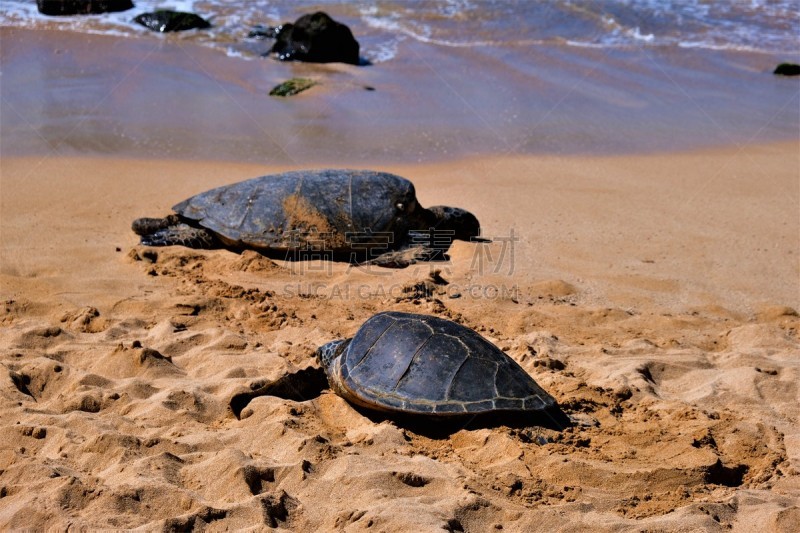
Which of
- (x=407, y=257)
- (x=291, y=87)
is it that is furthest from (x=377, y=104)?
(x=407, y=257)

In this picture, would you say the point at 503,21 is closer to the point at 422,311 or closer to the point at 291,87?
the point at 291,87

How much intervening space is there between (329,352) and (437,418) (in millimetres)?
845

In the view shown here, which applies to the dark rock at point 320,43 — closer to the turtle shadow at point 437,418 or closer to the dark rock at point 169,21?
the dark rock at point 169,21

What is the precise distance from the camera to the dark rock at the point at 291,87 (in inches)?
402

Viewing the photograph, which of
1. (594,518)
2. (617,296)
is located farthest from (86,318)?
(617,296)

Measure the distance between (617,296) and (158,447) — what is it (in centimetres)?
358

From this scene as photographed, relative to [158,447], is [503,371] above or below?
above

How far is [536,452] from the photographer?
364 cm

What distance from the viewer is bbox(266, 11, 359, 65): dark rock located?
11.9m

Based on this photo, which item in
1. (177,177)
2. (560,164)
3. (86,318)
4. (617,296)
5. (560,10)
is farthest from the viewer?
(560,10)

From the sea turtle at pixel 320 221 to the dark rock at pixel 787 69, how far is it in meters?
7.95

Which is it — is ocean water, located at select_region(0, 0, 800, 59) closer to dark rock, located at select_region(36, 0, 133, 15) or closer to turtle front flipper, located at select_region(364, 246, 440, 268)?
dark rock, located at select_region(36, 0, 133, 15)

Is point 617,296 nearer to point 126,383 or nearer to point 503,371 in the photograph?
point 503,371

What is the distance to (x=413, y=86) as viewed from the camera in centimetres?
1084
